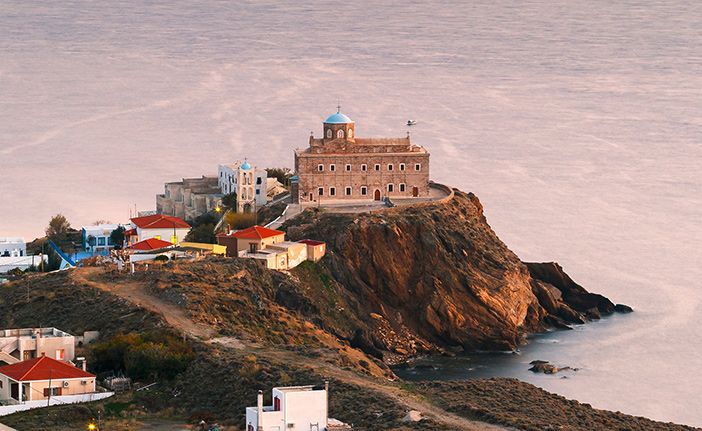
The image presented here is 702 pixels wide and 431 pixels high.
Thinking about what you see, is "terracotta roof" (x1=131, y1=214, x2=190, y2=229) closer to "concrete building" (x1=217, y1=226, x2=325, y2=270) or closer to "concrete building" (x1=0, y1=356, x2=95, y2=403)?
"concrete building" (x1=217, y1=226, x2=325, y2=270)

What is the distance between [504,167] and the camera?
9475cm

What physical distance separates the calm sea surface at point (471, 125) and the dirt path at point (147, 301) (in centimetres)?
956

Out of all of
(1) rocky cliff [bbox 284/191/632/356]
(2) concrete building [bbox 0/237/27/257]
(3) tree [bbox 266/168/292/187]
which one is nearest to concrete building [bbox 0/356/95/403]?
(1) rocky cliff [bbox 284/191/632/356]

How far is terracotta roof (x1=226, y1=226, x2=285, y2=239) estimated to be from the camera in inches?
2400

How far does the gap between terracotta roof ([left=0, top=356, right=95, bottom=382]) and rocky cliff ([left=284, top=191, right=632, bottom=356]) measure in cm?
1690

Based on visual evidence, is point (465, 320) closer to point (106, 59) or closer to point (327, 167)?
point (327, 167)

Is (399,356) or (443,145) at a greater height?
(443,145)

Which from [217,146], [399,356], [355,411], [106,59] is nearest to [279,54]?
[106,59]

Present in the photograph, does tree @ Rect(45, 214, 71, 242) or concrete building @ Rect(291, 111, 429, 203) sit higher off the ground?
concrete building @ Rect(291, 111, 429, 203)

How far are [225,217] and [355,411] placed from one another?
27.4m

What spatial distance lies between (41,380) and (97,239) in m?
26.4

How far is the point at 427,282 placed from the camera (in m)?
63.0

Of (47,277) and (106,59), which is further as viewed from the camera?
(106,59)

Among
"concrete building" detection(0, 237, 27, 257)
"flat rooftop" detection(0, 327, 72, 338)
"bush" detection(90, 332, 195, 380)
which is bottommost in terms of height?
"bush" detection(90, 332, 195, 380)
